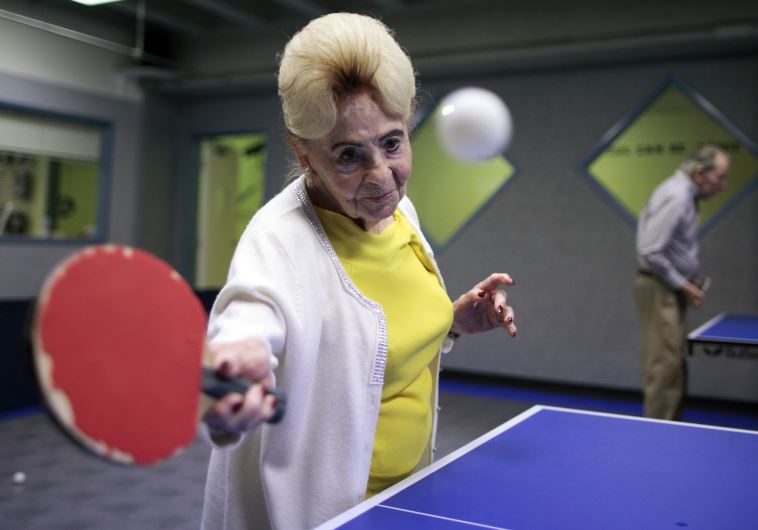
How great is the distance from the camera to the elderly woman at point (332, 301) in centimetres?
120

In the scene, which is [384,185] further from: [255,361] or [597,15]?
[597,15]

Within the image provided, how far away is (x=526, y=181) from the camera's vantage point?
717 centimetres

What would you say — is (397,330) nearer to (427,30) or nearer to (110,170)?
(427,30)

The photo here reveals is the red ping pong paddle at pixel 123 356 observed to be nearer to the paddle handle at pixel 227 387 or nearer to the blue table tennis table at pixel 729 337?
the paddle handle at pixel 227 387

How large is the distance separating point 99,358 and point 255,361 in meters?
0.23

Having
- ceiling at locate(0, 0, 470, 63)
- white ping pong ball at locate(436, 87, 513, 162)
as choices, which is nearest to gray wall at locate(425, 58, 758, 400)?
white ping pong ball at locate(436, 87, 513, 162)

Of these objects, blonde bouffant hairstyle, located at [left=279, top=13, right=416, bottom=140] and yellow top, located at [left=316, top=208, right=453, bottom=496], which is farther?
yellow top, located at [left=316, top=208, right=453, bottom=496]

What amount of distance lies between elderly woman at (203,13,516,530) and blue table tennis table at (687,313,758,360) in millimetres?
2658

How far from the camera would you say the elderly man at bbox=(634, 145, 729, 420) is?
4555 mm

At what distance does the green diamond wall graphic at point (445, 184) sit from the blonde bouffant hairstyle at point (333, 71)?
20.3 feet

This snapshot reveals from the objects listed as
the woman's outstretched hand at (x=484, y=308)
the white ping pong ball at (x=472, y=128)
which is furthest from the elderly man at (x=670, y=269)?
the woman's outstretched hand at (x=484, y=308)

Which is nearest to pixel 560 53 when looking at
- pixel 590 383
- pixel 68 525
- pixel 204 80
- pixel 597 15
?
pixel 597 15

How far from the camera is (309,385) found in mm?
1233

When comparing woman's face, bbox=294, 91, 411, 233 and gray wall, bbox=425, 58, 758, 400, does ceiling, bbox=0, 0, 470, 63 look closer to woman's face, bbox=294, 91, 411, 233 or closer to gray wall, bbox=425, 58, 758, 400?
gray wall, bbox=425, 58, 758, 400
